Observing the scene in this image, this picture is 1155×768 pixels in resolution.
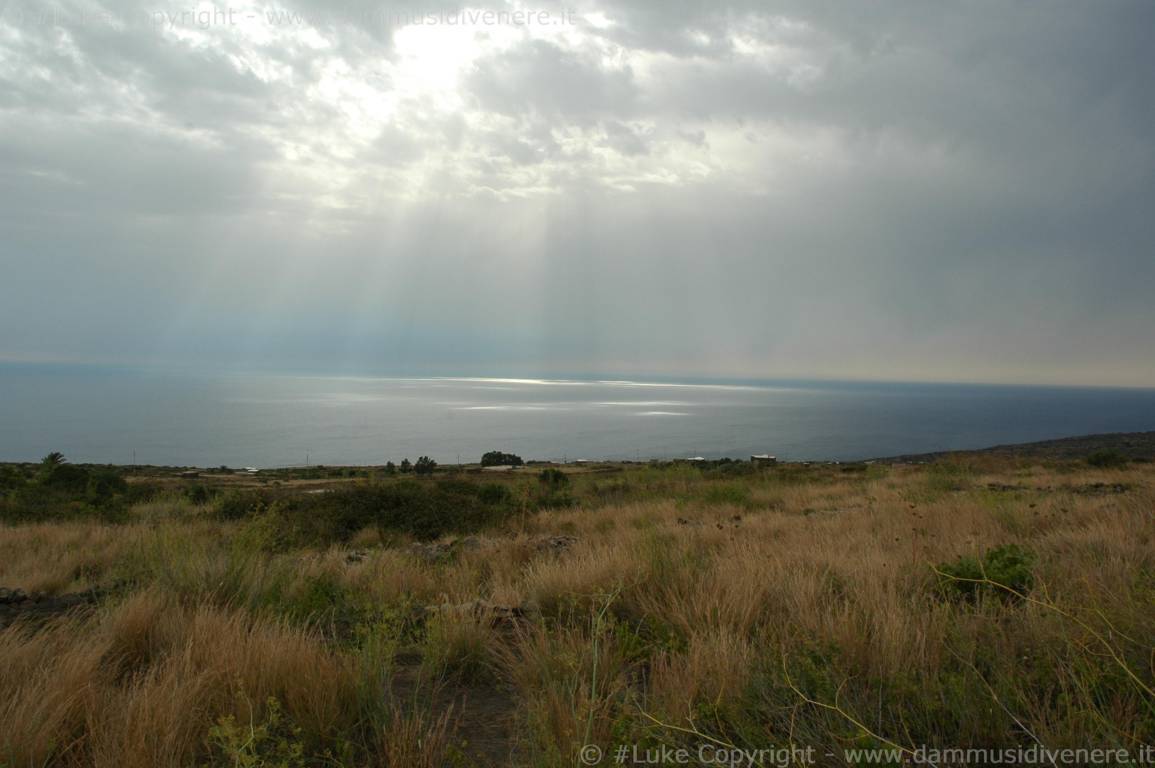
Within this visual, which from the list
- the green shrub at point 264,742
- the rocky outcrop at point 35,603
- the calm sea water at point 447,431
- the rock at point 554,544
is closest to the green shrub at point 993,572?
the green shrub at point 264,742

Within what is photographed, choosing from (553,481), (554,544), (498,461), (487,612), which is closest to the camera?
(487,612)

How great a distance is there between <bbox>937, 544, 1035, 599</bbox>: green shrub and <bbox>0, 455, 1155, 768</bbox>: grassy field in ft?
0.08

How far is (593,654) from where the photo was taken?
3.00 m

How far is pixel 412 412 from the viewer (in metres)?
124

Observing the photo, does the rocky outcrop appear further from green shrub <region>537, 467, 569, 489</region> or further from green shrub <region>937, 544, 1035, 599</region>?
→ green shrub <region>537, 467, 569, 489</region>

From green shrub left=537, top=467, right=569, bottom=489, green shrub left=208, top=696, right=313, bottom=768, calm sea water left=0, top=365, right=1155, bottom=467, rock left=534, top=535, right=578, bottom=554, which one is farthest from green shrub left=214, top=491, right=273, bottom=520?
calm sea water left=0, top=365, right=1155, bottom=467

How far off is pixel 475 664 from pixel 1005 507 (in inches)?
306

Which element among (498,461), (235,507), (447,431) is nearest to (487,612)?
(235,507)

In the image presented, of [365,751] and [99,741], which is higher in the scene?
[99,741]

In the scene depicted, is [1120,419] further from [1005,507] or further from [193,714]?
[193,714]

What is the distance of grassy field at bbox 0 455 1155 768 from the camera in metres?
2.30

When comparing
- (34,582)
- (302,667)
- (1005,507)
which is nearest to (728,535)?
(1005,507)

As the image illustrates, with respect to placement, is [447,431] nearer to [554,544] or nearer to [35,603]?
[554,544]

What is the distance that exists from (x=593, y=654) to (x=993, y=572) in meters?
3.06
